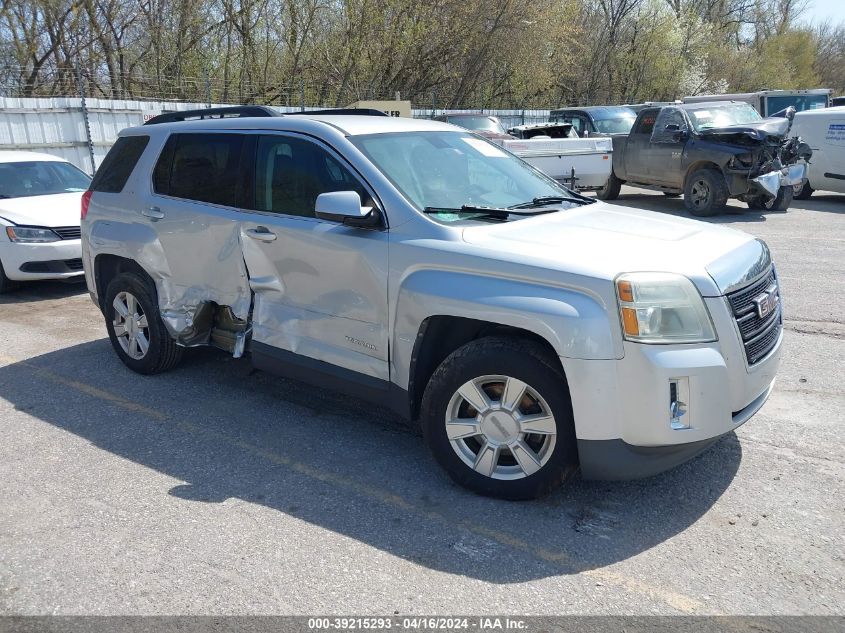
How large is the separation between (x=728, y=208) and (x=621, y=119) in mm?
4672

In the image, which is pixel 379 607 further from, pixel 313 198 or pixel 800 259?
pixel 800 259

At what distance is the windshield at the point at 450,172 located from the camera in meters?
4.22

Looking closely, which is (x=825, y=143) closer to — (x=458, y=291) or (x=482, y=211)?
(x=482, y=211)

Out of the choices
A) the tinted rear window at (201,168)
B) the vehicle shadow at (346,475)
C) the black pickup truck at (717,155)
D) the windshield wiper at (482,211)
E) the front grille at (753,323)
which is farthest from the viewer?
the black pickup truck at (717,155)

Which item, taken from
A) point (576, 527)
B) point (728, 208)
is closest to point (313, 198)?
point (576, 527)

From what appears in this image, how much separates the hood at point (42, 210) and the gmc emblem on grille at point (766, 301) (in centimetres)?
745

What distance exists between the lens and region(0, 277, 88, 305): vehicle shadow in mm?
8672

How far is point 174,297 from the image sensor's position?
532cm

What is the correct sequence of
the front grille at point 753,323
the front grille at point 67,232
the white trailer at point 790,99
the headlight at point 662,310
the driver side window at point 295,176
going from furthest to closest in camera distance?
the white trailer at point 790,99 → the front grille at point 67,232 → the driver side window at point 295,176 → the front grille at point 753,323 → the headlight at point 662,310

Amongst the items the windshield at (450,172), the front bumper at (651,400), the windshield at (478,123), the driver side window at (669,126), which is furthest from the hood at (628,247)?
the windshield at (478,123)

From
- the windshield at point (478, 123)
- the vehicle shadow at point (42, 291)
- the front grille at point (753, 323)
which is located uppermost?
the windshield at point (478, 123)

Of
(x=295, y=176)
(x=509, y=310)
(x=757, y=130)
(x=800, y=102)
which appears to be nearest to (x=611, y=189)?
(x=757, y=130)

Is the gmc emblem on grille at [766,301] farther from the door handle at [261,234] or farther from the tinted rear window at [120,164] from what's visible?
the tinted rear window at [120,164]

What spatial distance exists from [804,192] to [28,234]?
46.1 ft
